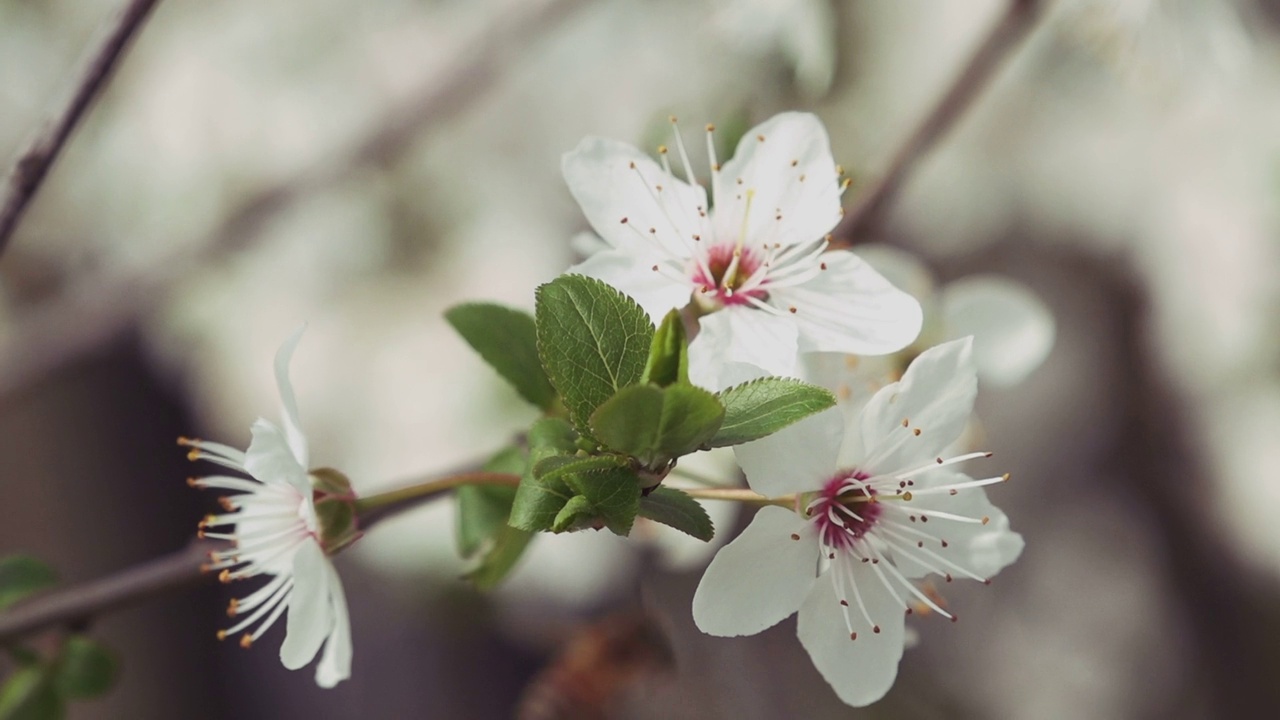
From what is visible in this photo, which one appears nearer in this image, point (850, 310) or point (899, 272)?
point (850, 310)

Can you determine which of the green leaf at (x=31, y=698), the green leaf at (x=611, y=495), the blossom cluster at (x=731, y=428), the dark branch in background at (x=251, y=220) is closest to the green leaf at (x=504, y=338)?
the blossom cluster at (x=731, y=428)

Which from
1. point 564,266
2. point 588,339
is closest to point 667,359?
point 588,339

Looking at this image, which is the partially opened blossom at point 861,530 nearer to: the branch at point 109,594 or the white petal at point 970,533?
the white petal at point 970,533

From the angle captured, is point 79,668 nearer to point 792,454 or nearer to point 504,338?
point 504,338

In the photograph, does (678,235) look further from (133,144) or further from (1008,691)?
(1008,691)

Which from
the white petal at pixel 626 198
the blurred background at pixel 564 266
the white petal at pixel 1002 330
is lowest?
the blurred background at pixel 564 266

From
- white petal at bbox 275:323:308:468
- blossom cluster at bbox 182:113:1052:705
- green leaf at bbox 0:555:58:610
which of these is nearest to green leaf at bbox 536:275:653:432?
blossom cluster at bbox 182:113:1052:705
